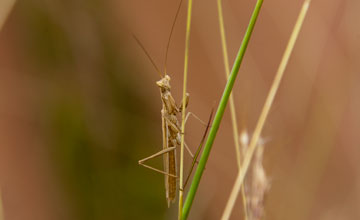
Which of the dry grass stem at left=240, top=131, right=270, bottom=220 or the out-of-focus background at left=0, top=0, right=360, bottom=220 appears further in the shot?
the out-of-focus background at left=0, top=0, right=360, bottom=220

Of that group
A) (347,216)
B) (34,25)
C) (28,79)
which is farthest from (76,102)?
(347,216)

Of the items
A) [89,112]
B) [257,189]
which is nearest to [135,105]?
[89,112]

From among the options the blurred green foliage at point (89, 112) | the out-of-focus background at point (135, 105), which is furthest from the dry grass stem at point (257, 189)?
the blurred green foliage at point (89, 112)

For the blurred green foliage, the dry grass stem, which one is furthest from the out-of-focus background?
the dry grass stem

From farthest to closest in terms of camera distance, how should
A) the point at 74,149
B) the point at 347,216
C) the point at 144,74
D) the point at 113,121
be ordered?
the point at 144,74
the point at 113,121
the point at 74,149
the point at 347,216

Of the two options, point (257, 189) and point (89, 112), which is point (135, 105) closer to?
point (89, 112)

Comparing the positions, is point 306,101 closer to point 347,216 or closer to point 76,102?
point 347,216

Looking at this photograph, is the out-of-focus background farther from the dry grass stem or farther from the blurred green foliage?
the dry grass stem

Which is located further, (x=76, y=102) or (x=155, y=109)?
(x=155, y=109)

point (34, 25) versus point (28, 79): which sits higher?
point (34, 25)
